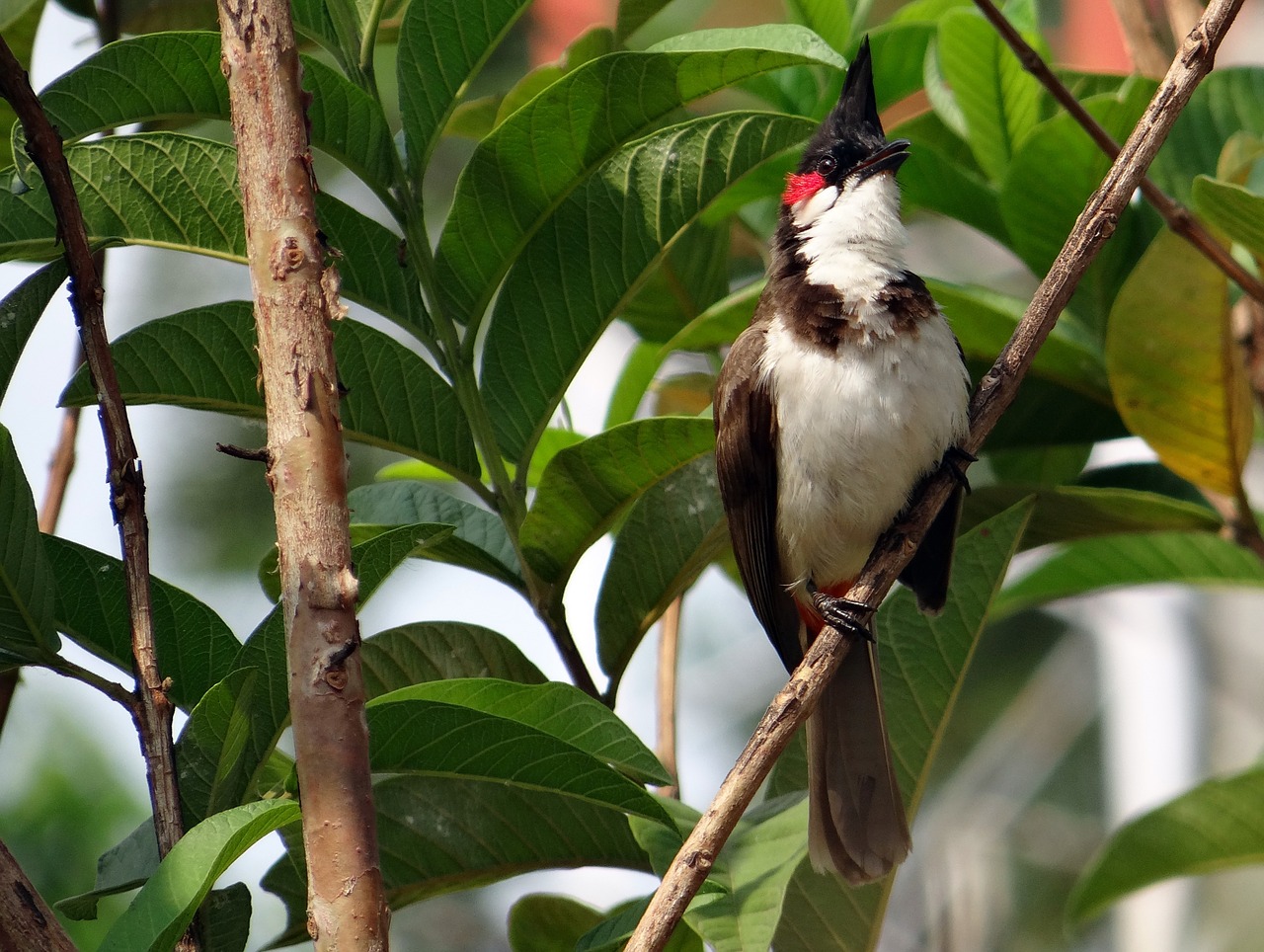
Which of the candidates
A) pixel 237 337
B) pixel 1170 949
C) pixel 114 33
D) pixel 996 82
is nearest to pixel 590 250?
pixel 237 337

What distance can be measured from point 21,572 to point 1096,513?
1332 millimetres

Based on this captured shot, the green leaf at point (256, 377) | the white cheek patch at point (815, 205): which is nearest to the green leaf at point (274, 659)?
the green leaf at point (256, 377)

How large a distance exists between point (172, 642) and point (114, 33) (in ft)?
3.69

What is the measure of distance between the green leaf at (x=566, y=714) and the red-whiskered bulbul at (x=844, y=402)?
583 millimetres

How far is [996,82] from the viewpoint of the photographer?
1992 millimetres

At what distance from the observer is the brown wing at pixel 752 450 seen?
197 centimetres

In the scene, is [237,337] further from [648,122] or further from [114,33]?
[114,33]

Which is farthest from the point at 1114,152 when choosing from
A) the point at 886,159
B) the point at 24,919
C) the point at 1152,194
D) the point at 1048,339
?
the point at 24,919

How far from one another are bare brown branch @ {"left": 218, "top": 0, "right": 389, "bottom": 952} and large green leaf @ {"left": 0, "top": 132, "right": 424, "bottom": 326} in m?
0.31

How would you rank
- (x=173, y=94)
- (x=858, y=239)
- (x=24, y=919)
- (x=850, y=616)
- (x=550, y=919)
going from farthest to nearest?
(x=858, y=239), (x=550, y=919), (x=850, y=616), (x=173, y=94), (x=24, y=919)

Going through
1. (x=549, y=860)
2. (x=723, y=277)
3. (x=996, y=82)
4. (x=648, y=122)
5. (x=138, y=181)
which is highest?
(x=996, y=82)

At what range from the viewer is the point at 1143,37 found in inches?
84.1

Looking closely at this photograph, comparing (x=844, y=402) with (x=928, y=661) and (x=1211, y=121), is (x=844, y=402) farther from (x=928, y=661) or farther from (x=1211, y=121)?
(x=1211, y=121)

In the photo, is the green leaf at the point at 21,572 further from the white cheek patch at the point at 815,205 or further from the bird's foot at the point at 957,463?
the white cheek patch at the point at 815,205
